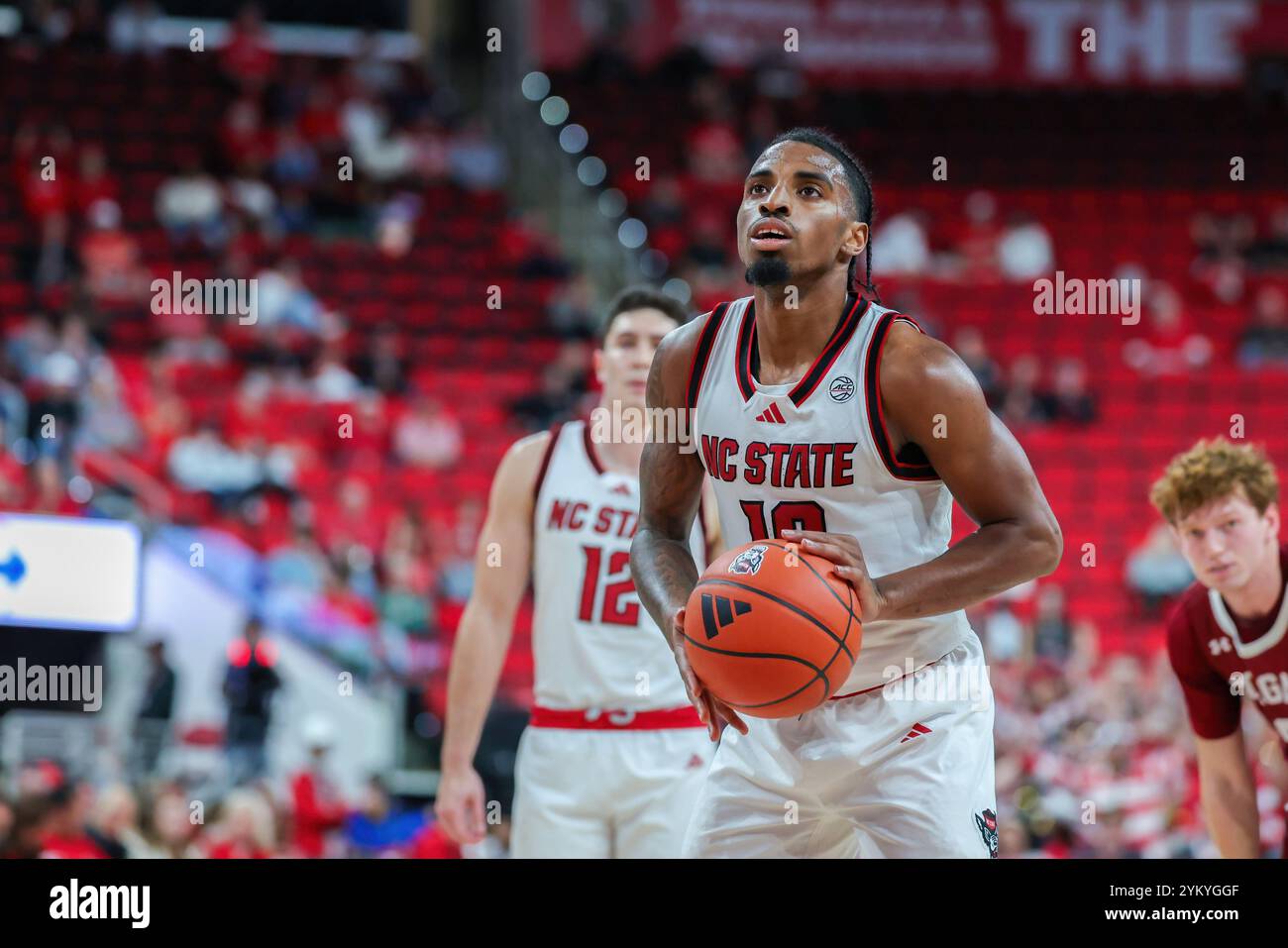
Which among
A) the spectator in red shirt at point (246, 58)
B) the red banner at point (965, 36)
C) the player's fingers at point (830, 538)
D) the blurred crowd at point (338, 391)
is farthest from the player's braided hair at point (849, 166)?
the red banner at point (965, 36)

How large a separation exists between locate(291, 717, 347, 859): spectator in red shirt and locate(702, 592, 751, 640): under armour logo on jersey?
487 cm

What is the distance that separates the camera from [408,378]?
12.2 metres

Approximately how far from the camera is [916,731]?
350cm

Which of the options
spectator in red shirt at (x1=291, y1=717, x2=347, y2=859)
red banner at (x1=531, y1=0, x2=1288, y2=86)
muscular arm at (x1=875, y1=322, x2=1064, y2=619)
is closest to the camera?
muscular arm at (x1=875, y1=322, x2=1064, y2=619)

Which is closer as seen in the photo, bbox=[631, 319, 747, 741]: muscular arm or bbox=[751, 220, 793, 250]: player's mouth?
bbox=[751, 220, 793, 250]: player's mouth

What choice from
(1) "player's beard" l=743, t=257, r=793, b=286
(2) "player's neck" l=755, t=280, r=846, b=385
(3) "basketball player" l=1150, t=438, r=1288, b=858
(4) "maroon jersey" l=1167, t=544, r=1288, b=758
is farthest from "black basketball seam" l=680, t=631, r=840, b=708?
(4) "maroon jersey" l=1167, t=544, r=1288, b=758

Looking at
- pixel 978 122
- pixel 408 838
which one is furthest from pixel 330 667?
pixel 978 122

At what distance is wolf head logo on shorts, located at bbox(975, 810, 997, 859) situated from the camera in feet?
11.3

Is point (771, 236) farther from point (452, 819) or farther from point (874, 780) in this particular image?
point (452, 819)

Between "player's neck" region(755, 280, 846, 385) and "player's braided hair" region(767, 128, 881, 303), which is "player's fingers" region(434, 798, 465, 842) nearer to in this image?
"player's neck" region(755, 280, 846, 385)

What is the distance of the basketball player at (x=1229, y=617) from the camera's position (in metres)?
4.30

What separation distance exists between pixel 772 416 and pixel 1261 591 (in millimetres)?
1668
